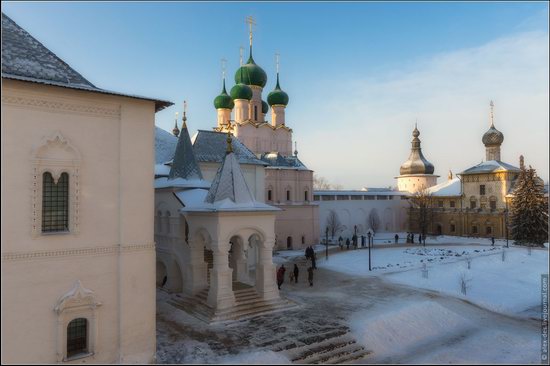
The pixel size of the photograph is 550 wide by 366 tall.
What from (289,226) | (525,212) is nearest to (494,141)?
(525,212)

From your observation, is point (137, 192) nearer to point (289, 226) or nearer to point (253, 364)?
point (253, 364)

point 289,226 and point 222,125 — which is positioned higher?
point 222,125

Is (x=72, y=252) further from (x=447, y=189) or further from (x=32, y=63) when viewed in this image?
(x=447, y=189)

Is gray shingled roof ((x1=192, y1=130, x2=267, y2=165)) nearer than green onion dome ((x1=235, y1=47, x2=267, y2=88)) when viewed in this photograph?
Yes

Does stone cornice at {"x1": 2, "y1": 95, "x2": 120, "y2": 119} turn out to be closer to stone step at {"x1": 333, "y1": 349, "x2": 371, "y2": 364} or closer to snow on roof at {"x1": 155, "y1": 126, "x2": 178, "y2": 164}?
stone step at {"x1": 333, "y1": 349, "x2": 371, "y2": 364}

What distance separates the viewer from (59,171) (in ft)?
28.7

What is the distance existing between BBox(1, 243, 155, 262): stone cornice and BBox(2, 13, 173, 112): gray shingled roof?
3.44 meters

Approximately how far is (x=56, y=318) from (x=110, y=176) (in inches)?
125

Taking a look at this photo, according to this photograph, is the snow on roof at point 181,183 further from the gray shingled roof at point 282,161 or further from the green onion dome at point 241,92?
the green onion dome at point 241,92

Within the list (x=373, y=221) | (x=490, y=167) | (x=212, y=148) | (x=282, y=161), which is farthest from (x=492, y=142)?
(x=212, y=148)

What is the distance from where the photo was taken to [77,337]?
9.04 m

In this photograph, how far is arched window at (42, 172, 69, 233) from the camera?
28.8ft

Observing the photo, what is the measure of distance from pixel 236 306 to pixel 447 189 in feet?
114

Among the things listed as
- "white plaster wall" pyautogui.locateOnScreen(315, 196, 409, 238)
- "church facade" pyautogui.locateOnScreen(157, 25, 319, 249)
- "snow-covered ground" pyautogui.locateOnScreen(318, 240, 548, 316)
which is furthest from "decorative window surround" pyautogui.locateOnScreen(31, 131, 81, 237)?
"white plaster wall" pyautogui.locateOnScreen(315, 196, 409, 238)
